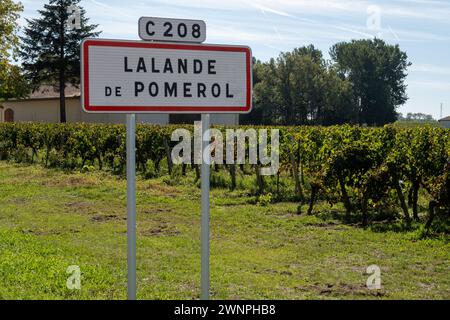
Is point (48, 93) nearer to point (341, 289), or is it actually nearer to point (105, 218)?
point (105, 218)

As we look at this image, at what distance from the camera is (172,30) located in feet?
12.8

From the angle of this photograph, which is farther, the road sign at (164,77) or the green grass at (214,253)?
the green grass at (214,253)

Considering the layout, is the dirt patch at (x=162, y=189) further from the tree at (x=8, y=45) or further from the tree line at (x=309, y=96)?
the tree line at (x=309, y=96)

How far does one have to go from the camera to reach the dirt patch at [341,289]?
5.89 m

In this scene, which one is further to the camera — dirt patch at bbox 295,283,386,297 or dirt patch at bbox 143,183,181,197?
dirt patch at bbox 143,183,181,197

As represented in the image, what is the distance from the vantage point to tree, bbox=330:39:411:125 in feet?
256

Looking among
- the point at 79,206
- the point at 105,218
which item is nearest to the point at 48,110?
the point at 79,206

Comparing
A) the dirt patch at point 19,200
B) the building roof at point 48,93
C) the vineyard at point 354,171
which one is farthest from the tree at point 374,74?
the dirt patch at point 19,200

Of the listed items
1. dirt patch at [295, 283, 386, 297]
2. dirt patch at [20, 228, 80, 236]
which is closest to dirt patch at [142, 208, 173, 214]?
dirt patch at [20, 228, 80, 236]

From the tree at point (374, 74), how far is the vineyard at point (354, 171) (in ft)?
199

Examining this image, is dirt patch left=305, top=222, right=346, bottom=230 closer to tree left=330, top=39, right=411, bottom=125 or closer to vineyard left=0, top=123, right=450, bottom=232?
vineyard left=0, top=123, right=450, bottom=232

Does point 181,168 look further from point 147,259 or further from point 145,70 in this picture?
point 145,70

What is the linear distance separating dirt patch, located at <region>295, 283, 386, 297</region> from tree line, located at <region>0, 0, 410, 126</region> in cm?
1552

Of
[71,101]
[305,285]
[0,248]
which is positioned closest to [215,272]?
[305,285]
